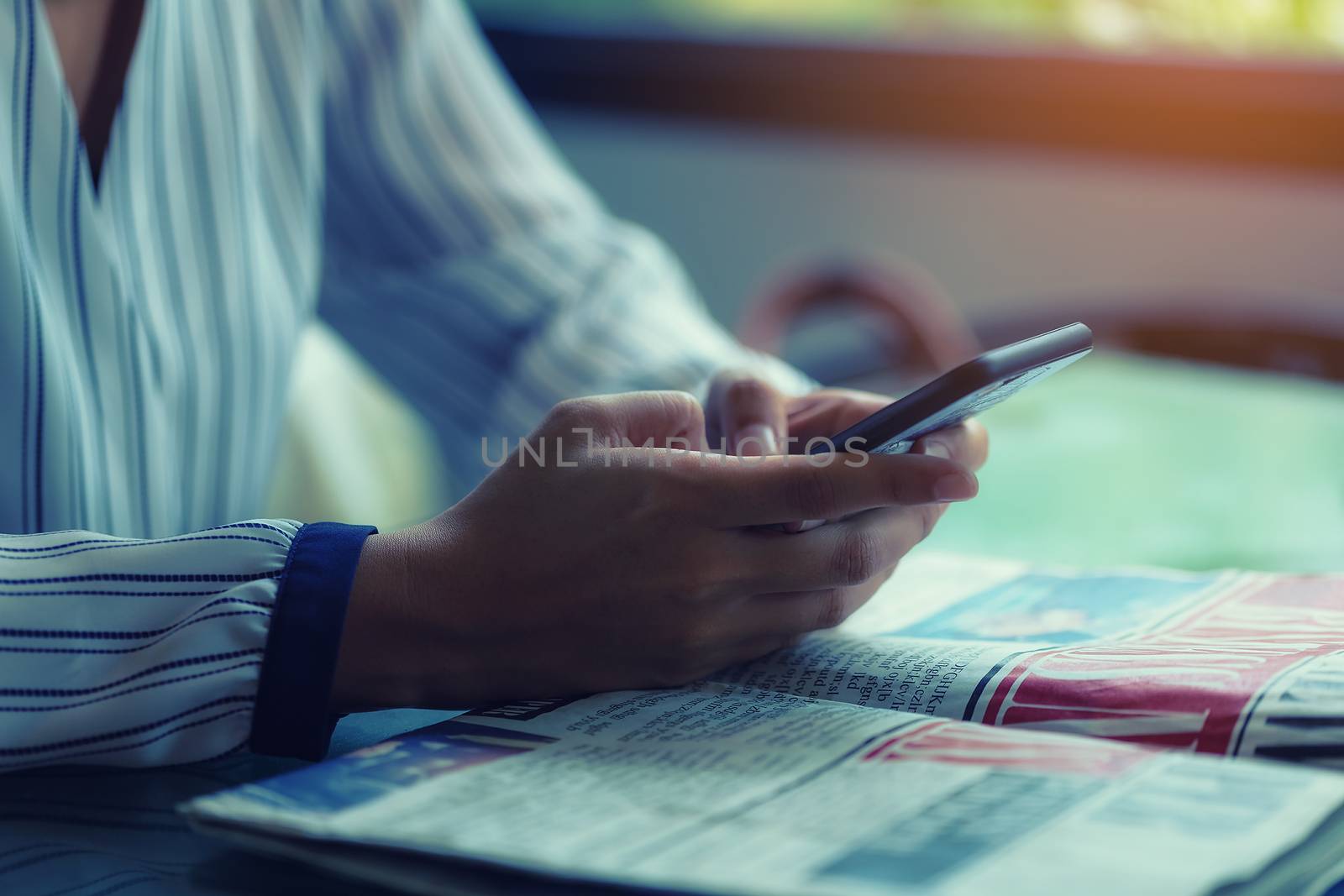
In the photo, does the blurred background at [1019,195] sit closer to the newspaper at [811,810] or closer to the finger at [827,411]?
the finger at [827,411]

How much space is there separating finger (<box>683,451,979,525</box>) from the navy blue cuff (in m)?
0.12

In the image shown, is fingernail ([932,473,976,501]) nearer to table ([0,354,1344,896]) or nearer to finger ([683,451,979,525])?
finger ([683,451,979,525])

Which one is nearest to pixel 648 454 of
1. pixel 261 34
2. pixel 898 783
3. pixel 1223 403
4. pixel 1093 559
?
pixel 898 783

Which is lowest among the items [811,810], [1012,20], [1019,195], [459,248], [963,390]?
[811,810]

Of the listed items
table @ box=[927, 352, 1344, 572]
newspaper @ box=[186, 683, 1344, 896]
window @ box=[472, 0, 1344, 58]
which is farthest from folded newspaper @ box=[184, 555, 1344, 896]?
window @ box=[472, 0, 1344, 58]

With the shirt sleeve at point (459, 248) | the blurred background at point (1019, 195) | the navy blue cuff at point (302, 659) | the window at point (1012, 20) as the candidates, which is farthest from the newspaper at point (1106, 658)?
the window at point (1012, 20)

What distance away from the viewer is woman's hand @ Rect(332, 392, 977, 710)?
1.37 ft

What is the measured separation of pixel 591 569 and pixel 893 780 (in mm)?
127

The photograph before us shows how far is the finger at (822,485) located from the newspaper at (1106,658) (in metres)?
0.06

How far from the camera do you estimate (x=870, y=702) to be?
421 mm

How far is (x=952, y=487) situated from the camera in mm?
418

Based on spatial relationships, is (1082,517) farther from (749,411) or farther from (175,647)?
(175,647)

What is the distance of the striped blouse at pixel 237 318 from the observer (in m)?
0.42

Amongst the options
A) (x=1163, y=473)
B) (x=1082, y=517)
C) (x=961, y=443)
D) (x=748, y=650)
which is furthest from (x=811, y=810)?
(x=1163, y=473)
